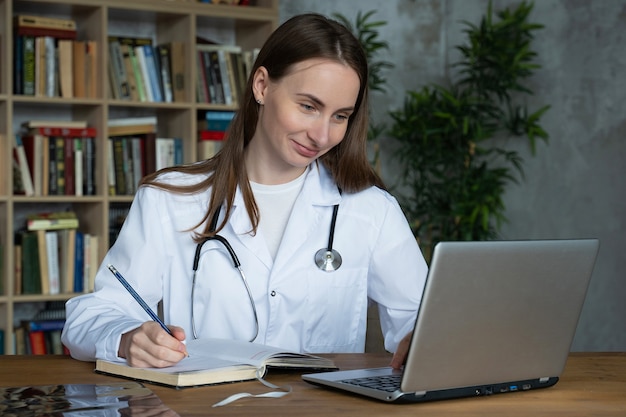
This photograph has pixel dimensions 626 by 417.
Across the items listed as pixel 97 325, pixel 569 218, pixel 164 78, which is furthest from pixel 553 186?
pixel 97 325

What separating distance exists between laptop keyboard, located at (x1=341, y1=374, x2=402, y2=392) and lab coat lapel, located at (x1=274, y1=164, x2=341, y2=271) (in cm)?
62

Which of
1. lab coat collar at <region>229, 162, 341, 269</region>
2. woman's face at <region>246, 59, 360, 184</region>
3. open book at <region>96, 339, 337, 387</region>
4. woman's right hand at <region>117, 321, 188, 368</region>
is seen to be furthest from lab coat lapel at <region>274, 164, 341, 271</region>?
woman's right hand at <region>117, 321, 188, 368</region>

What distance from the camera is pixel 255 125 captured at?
7.03ft

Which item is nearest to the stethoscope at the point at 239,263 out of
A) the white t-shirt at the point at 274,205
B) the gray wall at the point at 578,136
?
the white t-shirt at the point at 274,205

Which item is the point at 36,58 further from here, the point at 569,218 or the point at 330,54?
the point at 569,218

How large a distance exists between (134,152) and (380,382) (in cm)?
297

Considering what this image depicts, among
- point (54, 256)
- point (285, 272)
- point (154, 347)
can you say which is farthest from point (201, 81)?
point (154, 347)

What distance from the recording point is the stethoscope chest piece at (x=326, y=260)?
6.75 ft

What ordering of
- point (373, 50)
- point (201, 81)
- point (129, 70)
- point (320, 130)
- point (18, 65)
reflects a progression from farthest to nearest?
1. point (373, 50)
2. point (201, 81)
3. point (129, 70)
4. point (18, 65)
5. point (320, 130)

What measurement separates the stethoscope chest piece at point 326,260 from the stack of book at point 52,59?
232 centimetres

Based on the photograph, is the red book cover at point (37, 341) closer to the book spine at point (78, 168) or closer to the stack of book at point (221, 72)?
the book spine at point (78, 168)

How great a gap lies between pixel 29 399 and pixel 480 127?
3.49 m

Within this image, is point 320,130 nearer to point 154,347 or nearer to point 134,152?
point 154,347

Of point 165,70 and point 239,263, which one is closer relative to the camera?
point 239,263
